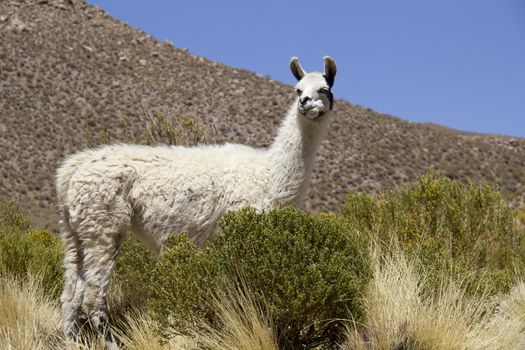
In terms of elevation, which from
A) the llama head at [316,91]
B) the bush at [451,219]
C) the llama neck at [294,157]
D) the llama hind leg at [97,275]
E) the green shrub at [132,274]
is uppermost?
the llama head at [316,91]

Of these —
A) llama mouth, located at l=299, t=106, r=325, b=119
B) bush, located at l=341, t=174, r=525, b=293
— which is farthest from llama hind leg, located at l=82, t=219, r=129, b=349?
bush, located at l=341, t=174, r=525, b=293

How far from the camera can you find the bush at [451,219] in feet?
31.0

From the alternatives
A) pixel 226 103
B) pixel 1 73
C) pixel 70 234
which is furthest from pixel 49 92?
pixel 70 234

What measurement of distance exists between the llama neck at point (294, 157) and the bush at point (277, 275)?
3.49 ft

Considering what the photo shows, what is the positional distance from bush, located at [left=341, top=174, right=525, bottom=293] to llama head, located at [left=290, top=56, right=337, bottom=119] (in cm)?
257

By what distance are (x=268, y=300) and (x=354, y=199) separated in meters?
5.51

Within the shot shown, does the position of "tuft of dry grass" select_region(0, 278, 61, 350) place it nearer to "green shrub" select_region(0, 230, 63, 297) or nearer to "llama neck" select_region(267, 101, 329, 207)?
"green shrub" select_region(0, 230, 63, 297)

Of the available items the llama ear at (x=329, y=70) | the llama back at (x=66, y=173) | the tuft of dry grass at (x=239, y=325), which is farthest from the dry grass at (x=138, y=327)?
the llama ear at (x=329, y=70)

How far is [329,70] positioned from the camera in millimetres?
7156

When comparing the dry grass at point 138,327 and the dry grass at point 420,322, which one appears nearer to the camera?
the dry grass at point 138,327

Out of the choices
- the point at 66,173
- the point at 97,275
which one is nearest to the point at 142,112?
the point at 66,173

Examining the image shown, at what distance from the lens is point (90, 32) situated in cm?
5059

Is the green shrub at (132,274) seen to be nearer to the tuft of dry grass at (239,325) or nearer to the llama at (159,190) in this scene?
the llama at (159,190)

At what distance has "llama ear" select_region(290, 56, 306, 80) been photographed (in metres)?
7.45
